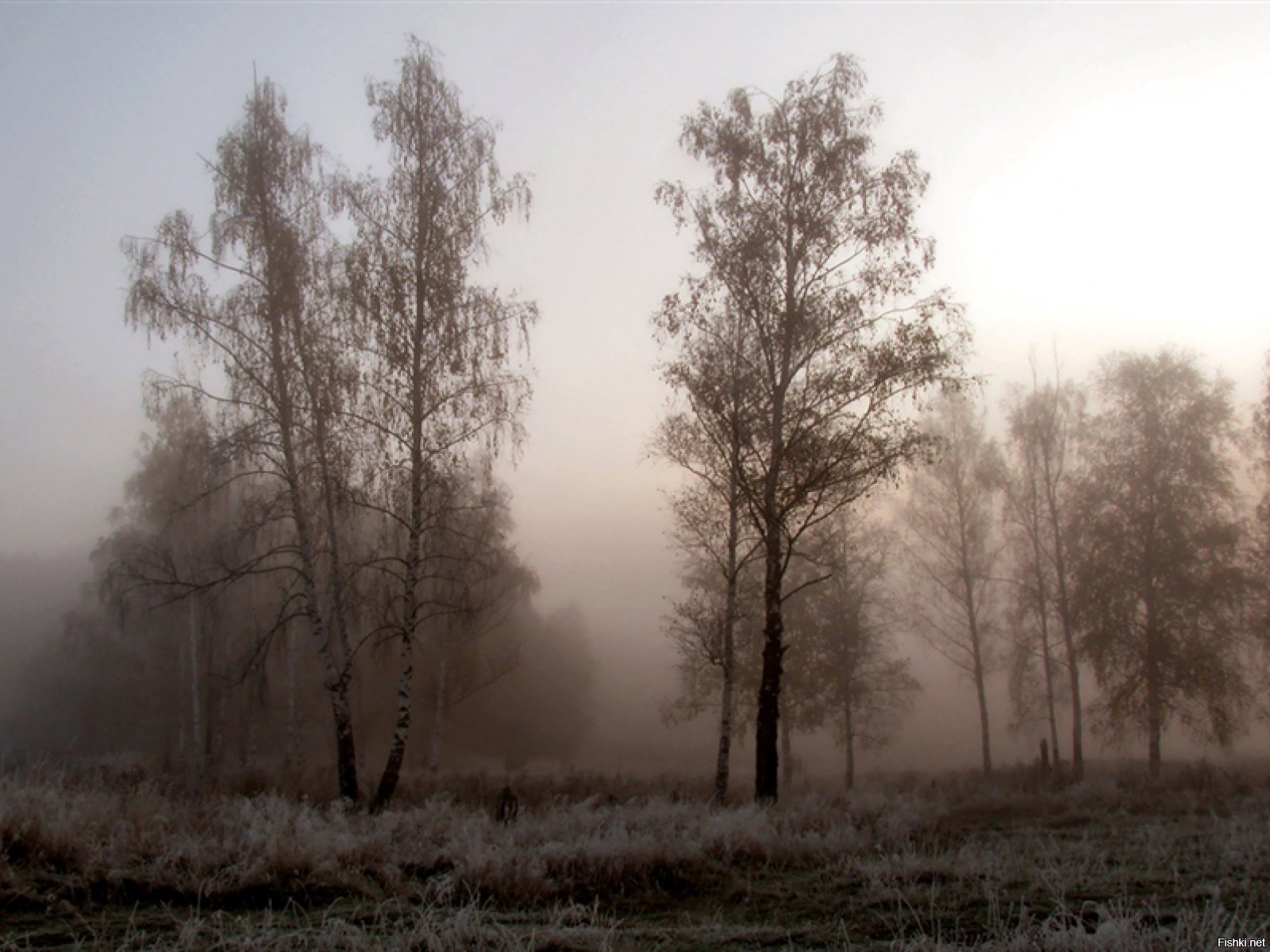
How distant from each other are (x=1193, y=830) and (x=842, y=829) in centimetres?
408

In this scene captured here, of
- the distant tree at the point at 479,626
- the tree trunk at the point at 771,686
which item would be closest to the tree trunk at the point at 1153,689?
the tree trunk at the point at 771,686

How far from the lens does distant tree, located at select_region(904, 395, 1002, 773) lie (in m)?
26.2

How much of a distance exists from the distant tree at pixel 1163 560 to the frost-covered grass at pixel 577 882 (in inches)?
528

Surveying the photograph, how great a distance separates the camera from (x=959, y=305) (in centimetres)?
1317

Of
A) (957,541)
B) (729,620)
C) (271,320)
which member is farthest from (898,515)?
(271,320)

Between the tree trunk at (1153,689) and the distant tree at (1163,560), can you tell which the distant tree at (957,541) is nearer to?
the distant tree at (1163,560)

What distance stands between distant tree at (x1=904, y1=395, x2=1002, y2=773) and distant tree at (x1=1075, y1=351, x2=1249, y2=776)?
3.32m

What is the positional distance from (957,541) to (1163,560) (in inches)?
228

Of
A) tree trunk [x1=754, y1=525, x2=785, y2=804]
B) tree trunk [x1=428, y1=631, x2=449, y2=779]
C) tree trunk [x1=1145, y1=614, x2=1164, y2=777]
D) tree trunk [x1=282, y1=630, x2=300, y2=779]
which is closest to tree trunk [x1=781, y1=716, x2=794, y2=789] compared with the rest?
tree trunk [x1=1145, y1=614, x2=1164, y2=777]

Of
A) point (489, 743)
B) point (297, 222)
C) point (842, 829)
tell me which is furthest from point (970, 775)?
point (297, 222)

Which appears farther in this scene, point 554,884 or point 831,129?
point 831,129

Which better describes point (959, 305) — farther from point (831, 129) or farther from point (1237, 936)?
point (1237, 936)

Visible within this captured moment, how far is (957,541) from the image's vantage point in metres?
26.3

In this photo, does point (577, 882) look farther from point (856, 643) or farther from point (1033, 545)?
point (1033, 545)
